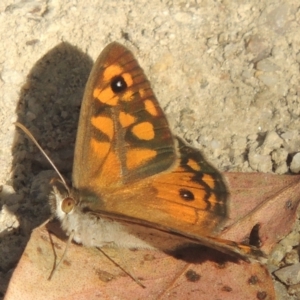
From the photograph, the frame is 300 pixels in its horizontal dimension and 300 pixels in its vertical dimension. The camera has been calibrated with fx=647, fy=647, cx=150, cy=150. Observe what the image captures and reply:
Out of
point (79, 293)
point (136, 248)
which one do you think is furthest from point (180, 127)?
point (79, 293)

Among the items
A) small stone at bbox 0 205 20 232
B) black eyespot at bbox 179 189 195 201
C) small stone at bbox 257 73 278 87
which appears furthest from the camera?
small stone at bbox 257 73 278 87

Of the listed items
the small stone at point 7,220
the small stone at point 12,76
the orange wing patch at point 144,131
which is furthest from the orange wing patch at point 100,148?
the small stone at point 12,76

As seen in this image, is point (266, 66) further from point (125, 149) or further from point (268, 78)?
point (125, 149)

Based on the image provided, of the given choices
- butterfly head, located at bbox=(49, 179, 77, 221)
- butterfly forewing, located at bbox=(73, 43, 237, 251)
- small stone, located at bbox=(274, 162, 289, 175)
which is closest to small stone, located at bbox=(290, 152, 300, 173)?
small stone, located at bbox=(274, 162, 289, 175)

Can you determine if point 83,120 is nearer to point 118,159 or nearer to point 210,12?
point 118,159

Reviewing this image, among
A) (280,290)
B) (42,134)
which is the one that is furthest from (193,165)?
(42,134)

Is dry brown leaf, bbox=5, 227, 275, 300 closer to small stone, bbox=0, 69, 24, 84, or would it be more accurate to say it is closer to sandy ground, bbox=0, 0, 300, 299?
sandy ground, bbox=0, 0, 300, 299

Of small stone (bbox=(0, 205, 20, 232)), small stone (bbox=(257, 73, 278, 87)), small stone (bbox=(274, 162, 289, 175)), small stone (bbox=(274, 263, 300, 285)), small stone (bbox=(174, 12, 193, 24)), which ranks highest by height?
small stone (bbox=(174, 12, 193, 24))
